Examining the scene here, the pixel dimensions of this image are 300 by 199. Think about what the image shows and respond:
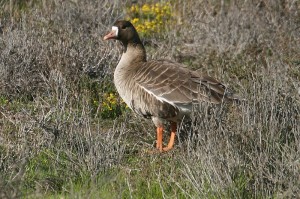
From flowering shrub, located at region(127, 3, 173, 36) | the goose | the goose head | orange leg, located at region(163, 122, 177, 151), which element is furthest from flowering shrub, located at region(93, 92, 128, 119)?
flowering shrub, located at region(127, 3, 173, 36)

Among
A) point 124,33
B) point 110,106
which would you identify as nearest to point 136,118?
point 110,106

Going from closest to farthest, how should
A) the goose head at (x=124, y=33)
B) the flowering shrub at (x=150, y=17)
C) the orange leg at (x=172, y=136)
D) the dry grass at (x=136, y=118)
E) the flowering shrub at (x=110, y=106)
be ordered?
the dry grass at (x=136, y=118), the orange leg at (x=172, y=136), the goose head at (x=124, y=33), the flowering shrub at (x=110, y=106), the flowering shrub at (x=150, y=17)

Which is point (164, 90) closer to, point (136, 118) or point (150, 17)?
point (136, 118)

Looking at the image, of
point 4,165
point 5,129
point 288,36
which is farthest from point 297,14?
point 4,165

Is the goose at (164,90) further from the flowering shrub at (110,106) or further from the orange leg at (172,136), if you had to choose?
the flowering shrub at (110,106)

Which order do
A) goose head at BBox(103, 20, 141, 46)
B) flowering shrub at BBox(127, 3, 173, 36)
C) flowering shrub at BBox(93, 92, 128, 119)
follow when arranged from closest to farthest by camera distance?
goose head at BBox(103, 20, 141, 46), flowering shrub at BBox(93, 92, 128, 119), flowering shrub at BBox(127, 3, 173, 36)

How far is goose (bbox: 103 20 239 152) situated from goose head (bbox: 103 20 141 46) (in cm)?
25

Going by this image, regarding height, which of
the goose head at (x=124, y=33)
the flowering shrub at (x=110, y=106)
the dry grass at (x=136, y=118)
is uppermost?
the goose head at (x=124, y=33)

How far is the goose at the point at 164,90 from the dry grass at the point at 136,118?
0.57 feet

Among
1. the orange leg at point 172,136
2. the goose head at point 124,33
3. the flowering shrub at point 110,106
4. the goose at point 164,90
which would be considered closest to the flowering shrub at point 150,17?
the flowering shrub at point 110,106

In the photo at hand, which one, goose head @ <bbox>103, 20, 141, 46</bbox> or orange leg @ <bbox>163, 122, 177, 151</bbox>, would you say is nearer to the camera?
orange leg @ <bbox>163, 122, 177, 151</bbox>

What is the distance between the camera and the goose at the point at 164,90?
6.25m

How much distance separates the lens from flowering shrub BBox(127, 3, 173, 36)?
10.2 meters

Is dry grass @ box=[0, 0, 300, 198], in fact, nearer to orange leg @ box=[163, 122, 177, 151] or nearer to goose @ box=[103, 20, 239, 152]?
orange leg @ box=[163, 122, 177, 151]
